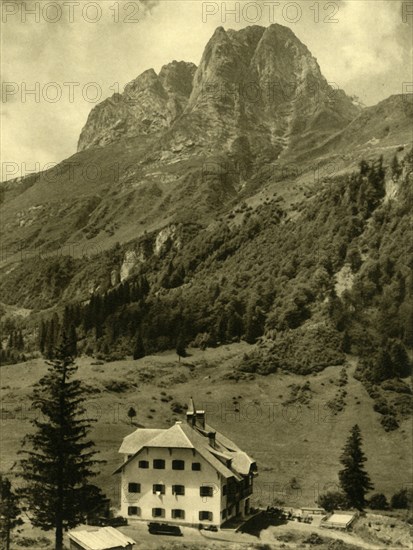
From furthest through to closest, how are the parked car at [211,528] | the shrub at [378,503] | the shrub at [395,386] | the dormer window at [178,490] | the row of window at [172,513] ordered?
the shrub at [395,386] → the shrub at [378,503] → the dormer window at [178,490] → the row of window at [172,513] → the parked car at [211,528]

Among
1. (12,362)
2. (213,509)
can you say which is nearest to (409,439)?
(213,509)

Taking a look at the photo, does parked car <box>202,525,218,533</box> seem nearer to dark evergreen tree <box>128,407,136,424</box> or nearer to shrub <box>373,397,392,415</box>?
dark evergreen tree <box>128,407,136,424</box>

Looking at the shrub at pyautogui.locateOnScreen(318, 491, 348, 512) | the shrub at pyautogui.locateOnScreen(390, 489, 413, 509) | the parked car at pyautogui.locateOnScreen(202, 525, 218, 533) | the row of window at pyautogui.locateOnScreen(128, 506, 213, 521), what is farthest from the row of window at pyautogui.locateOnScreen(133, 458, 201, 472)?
the shrub at pyautogui.locateOnScreen(390, 489, 413, 509)

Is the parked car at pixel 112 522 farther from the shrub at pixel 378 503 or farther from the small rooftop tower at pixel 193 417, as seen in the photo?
the shrub at pixel 378 503

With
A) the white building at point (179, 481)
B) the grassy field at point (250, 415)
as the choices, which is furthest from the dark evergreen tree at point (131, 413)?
the white building at point (179, 481)

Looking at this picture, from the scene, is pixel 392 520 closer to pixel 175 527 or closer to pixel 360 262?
pixel 175 527
